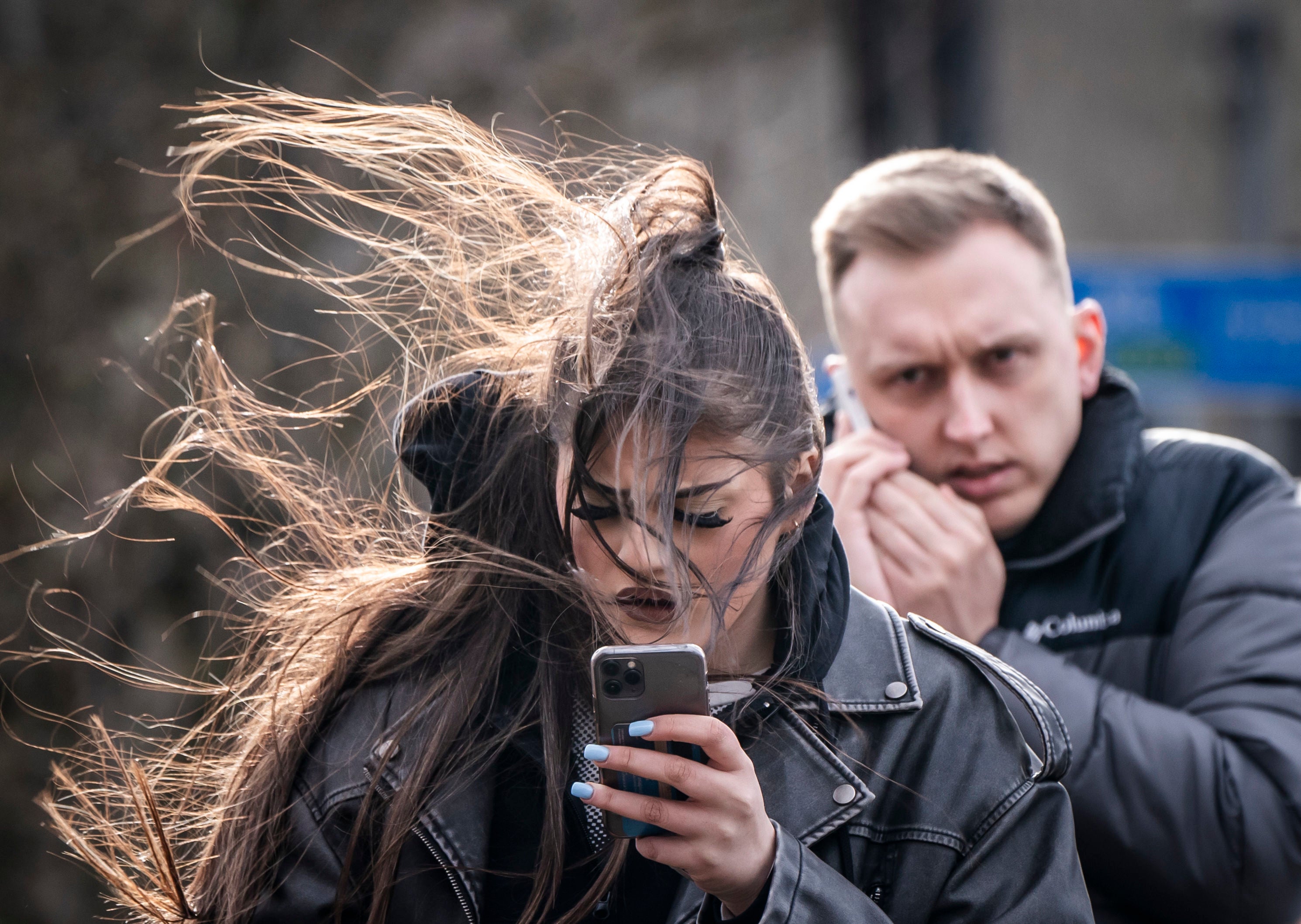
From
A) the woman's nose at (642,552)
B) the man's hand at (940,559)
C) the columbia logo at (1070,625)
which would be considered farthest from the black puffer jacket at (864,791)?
the columbia logo at (1070,625)

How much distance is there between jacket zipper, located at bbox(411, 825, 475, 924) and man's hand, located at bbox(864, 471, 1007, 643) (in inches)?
38.0

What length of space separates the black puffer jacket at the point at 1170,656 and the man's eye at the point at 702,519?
862mm

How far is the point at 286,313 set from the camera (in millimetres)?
4473

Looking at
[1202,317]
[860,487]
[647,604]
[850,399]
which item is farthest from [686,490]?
[1202,317]

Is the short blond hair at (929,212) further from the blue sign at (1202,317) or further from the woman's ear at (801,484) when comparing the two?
the blue sign at (1202,317)

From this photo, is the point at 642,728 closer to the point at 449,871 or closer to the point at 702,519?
the point at 702,519

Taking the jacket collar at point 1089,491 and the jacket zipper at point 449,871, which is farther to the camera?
the jacket collar at point 1089,491

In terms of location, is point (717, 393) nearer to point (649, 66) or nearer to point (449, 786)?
point (449, 786)

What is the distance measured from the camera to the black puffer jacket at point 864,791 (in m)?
1.52

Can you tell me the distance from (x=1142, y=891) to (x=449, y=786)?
1.22 metres

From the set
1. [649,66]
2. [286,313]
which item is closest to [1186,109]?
[649,66]

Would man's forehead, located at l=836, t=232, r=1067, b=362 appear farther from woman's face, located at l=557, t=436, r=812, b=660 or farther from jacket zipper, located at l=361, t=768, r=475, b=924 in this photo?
jacket zipper, located at l=361, t=768, r=475, b=924

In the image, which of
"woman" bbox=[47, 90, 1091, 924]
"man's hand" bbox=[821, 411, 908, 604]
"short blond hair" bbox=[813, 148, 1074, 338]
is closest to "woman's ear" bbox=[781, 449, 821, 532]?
"woman" bbox=[47, 90, 1091, 924]

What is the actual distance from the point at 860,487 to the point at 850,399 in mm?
222
